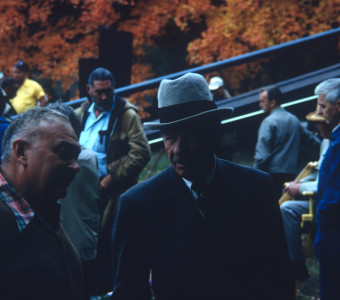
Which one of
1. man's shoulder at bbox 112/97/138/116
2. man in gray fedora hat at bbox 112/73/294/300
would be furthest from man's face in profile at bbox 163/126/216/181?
man's shoulder at bbox 112/97/138/116

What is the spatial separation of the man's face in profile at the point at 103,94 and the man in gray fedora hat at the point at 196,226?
8.58 feet

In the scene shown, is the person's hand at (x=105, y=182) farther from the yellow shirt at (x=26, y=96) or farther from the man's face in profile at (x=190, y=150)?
the yellow shirt at (x=26, y=96)

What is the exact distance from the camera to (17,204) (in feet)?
5.69

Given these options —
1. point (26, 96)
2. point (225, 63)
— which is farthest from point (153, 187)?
point (26, 96)

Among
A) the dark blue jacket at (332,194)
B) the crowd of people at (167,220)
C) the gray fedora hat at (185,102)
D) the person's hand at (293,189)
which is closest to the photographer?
the crowd of people at (167,220)

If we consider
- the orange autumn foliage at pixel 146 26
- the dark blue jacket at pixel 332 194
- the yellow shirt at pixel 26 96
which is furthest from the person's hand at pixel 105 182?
the orange autumn foliage at pixel 146 26

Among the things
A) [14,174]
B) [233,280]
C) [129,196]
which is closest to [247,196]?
[233,280]

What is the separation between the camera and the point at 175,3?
35.6 feet

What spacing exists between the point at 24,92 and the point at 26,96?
10 centimetres

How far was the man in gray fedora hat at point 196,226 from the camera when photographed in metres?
1.95

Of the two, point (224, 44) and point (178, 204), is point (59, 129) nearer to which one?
point (178, 204)

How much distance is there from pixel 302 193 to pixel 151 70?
28.1 feet

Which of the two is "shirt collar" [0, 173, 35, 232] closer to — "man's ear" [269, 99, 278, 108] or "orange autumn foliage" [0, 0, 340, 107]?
"man's ear" [269, 99, 278, 108]

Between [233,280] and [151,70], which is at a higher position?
[151,70]
